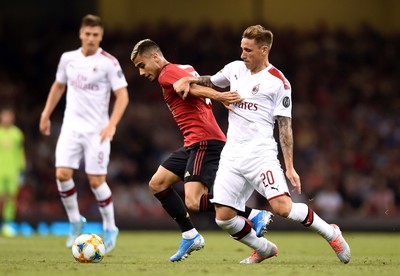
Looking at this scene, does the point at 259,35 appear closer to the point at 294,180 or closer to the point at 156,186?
the point at 294,180

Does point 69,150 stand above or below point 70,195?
above

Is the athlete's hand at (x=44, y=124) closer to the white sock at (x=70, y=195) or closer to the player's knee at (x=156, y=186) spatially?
the white sock at (x=70, y=195)

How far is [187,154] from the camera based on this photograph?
9641 mm

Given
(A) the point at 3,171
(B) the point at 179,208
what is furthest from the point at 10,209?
(B) the point at 179,208

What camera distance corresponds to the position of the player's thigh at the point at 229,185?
345 inches

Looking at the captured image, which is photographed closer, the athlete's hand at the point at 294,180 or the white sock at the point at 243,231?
the athlete's hand at the point at 294,180

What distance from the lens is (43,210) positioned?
1939cm

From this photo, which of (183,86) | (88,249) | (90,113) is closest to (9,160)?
(90,113)

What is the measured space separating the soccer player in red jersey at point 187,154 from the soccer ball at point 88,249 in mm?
758

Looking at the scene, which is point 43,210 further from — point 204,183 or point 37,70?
point 204,183

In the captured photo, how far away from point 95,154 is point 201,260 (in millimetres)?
2436

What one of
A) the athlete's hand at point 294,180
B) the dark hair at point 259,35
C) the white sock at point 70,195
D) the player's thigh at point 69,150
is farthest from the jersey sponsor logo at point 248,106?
the white sock at point 70,195

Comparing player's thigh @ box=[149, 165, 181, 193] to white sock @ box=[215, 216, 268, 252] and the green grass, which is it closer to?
the green grass

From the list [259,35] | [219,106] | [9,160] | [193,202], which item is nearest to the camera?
[259,35]
